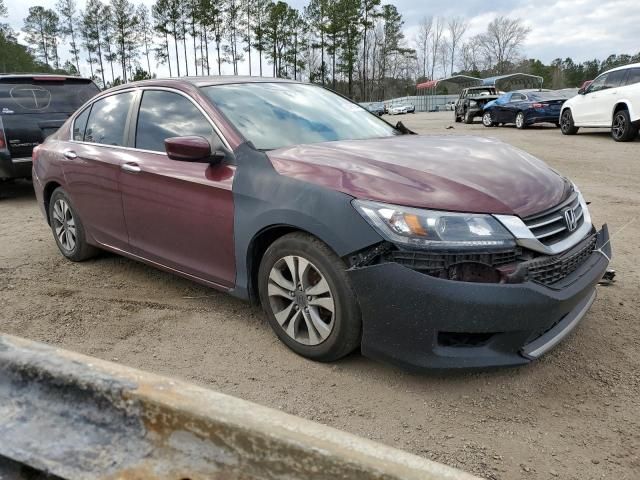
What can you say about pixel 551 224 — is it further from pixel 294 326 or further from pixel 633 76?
pixel 633 76

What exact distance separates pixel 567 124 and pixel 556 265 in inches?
569

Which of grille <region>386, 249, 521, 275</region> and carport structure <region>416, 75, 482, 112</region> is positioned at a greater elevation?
carport structure <region>416, 75, 482, 112</region>

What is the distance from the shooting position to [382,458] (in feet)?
4.42

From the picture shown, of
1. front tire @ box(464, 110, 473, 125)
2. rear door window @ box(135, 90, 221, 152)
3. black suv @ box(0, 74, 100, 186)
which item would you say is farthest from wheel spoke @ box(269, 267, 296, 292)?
front tire @ box(464, 110, 473, 125)

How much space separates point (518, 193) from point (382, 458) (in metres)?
1.76

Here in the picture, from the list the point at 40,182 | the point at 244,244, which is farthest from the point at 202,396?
the point at 40,182

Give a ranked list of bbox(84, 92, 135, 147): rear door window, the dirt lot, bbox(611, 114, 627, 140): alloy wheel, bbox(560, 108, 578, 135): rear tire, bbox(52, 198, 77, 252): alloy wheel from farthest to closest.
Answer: bbox(560, 108, 578, 135): rear tire
bbox(611, 114, 627, 140): alloy wheel
bbox(52, 198, 77, 252): alloy wheel
bbox(84, 92, 135, 147): rear door window
the dirt lot

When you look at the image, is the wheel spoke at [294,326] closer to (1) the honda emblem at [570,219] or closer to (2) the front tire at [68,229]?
(1) the honda emblem at [570,219]

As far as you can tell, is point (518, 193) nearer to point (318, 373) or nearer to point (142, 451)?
point (318, 373)

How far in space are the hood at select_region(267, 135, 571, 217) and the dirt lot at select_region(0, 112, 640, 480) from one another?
2.84 ft

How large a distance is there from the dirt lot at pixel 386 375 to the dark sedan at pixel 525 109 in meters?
15.0

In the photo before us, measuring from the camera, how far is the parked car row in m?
12.3

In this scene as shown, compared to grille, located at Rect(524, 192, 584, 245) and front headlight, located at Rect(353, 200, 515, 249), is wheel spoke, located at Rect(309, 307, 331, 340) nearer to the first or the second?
front headlight, located at Rect(353, 200, 515, 249)

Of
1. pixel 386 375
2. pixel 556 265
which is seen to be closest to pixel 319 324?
pixel 386 375
